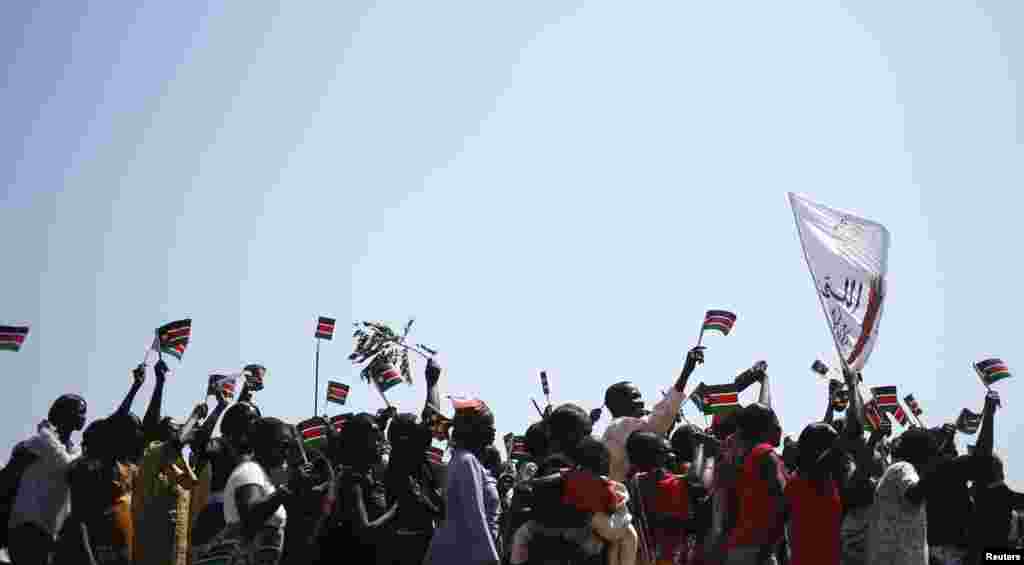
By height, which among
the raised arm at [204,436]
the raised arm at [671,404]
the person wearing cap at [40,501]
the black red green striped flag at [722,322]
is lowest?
the person wearing cap at [40,501]

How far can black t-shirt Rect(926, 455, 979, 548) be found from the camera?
26.8 ft

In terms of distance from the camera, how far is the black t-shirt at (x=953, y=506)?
818cm

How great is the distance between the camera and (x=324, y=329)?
1662cm

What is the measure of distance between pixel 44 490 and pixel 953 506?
21.3 feet

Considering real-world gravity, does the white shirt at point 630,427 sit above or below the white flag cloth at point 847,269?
below

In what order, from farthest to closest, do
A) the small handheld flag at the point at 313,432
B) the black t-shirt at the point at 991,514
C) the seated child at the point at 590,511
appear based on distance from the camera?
the black t-shirt at the point at 991,514, the small handheld flag at the point at 313,432, the seated child at the point at 590,511

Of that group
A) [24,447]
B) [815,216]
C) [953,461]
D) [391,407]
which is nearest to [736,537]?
[953,461]

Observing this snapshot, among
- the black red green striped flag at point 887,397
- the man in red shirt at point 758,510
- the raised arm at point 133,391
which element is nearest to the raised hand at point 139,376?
the raised arm at point 133,391

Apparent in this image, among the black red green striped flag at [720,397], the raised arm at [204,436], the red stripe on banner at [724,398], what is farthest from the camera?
the red stripe on banner at [724,398]

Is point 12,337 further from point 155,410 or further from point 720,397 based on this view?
point 720,397

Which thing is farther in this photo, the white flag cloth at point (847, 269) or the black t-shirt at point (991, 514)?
the black t-shirt at point (991, 514)

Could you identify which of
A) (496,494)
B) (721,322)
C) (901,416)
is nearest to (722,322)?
(721,322)

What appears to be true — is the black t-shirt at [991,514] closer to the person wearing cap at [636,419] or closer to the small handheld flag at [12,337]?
the person wearing cap at [636,419]

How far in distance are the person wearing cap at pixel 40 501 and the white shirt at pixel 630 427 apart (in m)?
3.87
